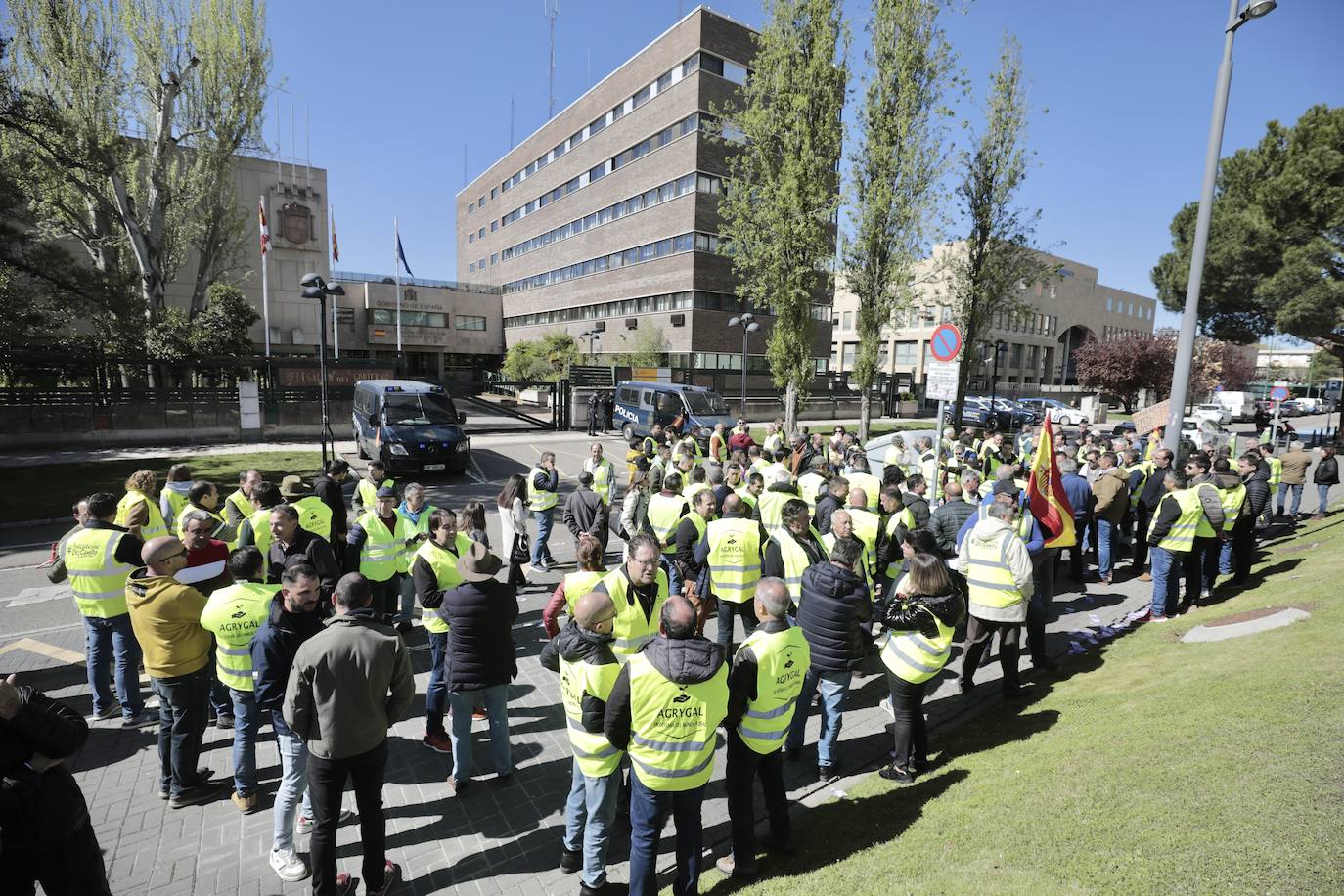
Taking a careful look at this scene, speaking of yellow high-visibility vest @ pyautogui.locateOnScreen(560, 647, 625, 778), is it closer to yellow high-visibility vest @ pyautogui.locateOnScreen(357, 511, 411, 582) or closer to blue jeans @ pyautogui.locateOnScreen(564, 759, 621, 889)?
blue jeans @ pyautogui.locateOnScreen(564, 759, 621, 889)

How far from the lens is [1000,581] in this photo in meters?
5.59

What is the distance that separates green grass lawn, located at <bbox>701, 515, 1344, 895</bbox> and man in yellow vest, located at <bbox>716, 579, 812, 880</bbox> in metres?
0.32

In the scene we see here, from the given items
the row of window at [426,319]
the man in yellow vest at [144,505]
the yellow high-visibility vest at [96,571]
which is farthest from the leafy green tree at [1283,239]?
the row of window at [426,319]

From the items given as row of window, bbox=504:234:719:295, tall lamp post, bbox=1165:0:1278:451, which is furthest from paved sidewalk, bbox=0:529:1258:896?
row of window, bbox=504:234:719:295

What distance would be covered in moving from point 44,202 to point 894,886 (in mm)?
28446

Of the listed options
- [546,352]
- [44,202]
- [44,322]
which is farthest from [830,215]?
[546,352]

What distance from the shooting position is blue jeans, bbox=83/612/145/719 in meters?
5.30

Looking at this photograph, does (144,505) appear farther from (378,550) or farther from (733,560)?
(733,560)

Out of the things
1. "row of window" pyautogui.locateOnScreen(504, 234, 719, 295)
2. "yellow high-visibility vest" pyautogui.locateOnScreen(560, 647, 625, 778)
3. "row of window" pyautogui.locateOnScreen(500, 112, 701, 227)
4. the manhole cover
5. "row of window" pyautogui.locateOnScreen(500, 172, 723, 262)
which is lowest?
the manhole cover

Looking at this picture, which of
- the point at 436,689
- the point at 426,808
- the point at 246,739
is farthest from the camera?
the point at 436,689

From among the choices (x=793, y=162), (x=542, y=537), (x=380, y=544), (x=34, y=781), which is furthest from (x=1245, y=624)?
(x=793, y=162)

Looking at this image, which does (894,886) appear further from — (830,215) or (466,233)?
(466,233)

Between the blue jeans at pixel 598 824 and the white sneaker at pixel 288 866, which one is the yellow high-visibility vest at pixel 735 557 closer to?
the blue jeans at pixel 598 824

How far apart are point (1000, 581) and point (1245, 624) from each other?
3.30 meters
